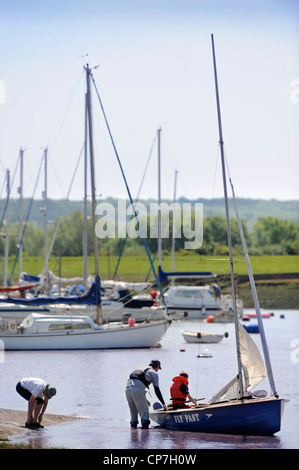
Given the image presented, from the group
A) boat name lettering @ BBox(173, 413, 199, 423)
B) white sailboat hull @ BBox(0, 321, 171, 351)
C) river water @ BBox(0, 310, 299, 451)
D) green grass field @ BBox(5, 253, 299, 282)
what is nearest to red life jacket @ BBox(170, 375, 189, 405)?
boat name lettering @ BBox(173, 413, 199, 423)

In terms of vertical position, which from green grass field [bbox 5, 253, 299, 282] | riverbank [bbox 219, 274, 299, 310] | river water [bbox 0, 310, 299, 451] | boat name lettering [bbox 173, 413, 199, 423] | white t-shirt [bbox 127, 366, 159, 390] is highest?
green grass field [bbox 5, 253, 299, 282]

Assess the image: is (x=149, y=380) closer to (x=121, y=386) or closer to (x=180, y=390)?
(x=180, y=390)

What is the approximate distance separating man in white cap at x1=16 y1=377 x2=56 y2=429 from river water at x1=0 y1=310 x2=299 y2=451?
529 millimetres

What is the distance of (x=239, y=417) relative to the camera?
24438 mm

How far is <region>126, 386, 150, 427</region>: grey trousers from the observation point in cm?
2498

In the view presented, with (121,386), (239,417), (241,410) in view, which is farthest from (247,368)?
(121,386)

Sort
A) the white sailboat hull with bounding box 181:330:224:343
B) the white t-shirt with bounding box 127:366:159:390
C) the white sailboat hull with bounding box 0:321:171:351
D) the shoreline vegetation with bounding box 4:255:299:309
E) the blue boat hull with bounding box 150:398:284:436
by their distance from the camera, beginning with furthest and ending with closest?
the shoreline vegetation with bounding box 4:255:299:309, the white sailboat hull with bounding box 181:330:224:343, the white sailboat hull with bounding box 0:321:171:351, the white t-shirt with bounding box 127:366:159:390, the blue boat hull with bounding box 150:398:284:436

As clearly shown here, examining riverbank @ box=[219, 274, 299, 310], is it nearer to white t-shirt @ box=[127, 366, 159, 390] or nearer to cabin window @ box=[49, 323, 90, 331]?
cabin window @ box=[49, 323, 90, 331]

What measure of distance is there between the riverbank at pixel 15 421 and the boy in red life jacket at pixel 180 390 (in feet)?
12.3

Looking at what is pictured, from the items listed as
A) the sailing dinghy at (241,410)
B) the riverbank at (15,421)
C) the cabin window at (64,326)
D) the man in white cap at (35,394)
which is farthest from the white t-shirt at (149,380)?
the cabin window at (64,326)

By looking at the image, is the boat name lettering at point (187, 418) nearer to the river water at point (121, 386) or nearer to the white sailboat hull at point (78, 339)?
the river water at point (121, 386)

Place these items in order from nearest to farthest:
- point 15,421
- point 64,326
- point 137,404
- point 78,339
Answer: point 137,404, point 15,421, point 78,339, point 64,326

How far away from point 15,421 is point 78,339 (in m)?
26.2
